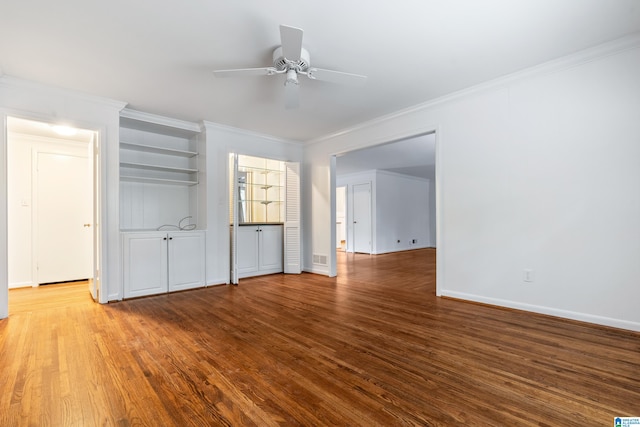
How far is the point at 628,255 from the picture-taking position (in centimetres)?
255

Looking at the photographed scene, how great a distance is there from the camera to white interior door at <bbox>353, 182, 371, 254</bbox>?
8844mm

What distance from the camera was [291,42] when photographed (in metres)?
2.19

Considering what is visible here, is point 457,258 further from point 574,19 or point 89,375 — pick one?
point 89,375

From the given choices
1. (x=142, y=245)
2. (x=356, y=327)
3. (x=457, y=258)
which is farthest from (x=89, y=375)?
(x=457, y=258)

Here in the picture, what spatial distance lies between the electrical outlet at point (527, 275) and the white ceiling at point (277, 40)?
2041mm

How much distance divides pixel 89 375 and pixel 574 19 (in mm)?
4249

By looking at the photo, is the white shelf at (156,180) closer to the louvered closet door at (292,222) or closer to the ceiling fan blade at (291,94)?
the louvered closet door at (292,222)

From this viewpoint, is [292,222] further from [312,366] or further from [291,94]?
[312,366]

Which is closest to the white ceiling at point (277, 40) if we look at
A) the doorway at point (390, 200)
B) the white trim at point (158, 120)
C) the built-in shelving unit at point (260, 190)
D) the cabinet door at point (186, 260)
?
the white trim at point (158, 120)

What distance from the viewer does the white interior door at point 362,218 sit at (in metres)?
8.84

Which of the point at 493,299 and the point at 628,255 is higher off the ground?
the point at 628,255

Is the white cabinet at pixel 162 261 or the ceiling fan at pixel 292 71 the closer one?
the ceiling fan at pixel 292 71

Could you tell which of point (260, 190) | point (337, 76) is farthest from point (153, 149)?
point (337, 76)

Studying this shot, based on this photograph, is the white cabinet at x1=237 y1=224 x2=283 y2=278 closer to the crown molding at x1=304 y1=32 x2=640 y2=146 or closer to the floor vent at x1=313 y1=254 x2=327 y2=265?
the floor vent at x1=313 y1=254 x2=327 y2=265
